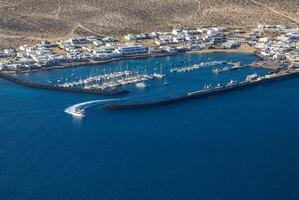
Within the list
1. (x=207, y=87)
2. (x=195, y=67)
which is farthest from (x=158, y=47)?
(x=207, y=87)

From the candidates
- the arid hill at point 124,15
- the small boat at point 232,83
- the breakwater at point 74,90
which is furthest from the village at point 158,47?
the small boat at point 232,83

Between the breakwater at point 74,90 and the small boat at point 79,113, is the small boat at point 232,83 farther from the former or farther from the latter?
the small boat at point 79,113

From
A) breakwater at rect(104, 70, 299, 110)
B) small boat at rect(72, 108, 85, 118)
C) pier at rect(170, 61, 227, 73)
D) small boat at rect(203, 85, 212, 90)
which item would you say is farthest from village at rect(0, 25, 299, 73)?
small boat at rect(72, 108, 85, 118)

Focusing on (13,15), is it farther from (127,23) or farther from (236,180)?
(236,180)

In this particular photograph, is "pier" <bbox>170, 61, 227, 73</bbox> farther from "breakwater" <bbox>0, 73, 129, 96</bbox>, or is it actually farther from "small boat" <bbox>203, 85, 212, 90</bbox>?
"breakwater" <bbox>0, 73, 129, 96</bbox>

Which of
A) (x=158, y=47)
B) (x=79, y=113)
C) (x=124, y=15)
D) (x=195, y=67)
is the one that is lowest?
(x=79, y=113)

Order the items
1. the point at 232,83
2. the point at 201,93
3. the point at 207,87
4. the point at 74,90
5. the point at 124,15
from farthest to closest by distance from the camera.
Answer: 1. the point at 124,15
2. the point at 232,83
3. the point at 207,87
4. the point at 74,90
5. the point at 201,93

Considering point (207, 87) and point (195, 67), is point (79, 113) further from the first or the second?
point (195, 67)
